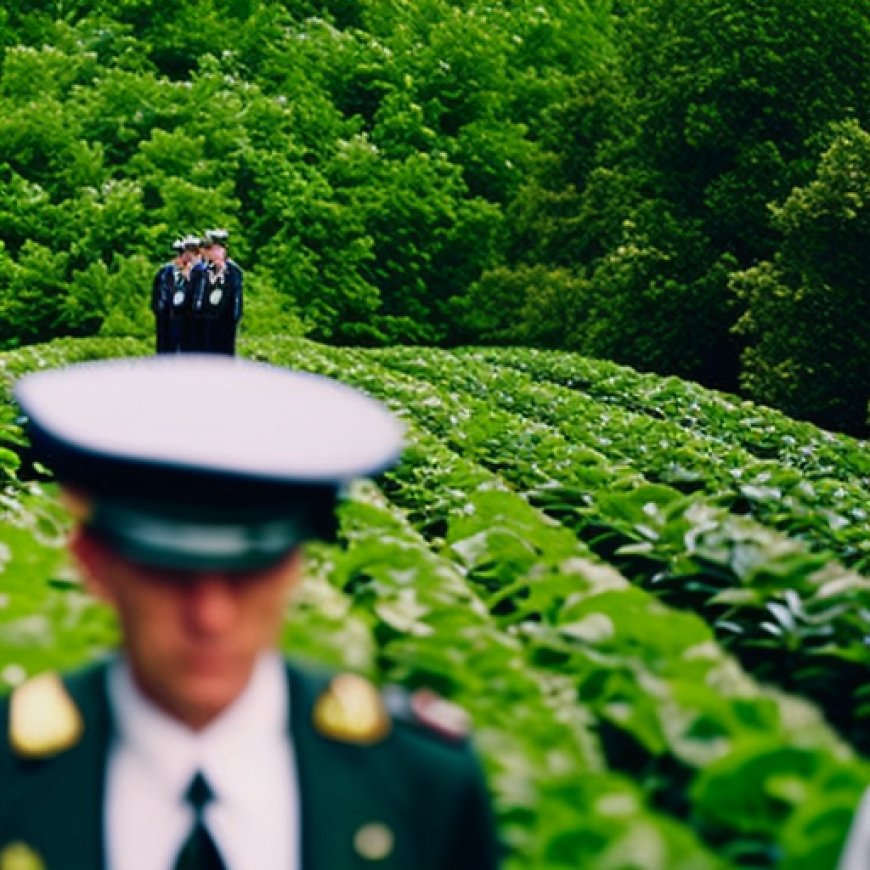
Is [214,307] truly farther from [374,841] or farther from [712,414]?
[374,841]

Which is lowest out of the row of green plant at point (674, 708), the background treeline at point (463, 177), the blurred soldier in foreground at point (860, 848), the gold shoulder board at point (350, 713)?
the background treeline at point (463, 177)

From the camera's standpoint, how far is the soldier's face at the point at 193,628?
1.33 metres

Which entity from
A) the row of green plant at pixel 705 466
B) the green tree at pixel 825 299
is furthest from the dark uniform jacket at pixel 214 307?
the green tree at pixel 825 299

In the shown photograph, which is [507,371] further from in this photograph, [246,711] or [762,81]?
[246,711]

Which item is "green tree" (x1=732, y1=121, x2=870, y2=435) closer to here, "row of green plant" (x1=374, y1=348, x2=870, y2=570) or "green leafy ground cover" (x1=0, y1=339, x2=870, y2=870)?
"row of green plant" (x1=374, y1=348, x2=870, y2=570)

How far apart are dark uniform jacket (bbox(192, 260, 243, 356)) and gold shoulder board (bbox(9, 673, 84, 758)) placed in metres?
14.6

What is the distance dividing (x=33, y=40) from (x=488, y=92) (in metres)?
11.9

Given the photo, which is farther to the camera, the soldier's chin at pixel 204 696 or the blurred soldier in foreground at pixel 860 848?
the blurred soldier in foreground at pixel 860 848

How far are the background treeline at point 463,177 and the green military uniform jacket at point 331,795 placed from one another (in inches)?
1099

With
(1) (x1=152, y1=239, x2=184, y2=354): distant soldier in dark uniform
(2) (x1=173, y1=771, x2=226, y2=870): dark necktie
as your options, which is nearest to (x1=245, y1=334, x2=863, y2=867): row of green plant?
(2) (x1=173, y1=771, x2=226, y2=870): dark necktie

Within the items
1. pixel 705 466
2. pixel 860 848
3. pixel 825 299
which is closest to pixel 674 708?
pixel 860 848

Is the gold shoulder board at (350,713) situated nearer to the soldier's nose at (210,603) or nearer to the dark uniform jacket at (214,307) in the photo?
the soldier's nose at (210,603)

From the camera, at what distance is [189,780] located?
1.37 meters

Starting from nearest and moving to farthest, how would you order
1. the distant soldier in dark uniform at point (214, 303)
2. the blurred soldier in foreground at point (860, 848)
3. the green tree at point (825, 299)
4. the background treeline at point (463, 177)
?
the blurred soldier in foreground at point (860, 848) → the distant soldier in dark uniform at point (214, 303) → the green tree at point (825, 299) → the background treeline at point (463, 177)
